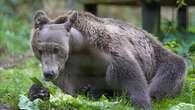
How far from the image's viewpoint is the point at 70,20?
6.63 meters

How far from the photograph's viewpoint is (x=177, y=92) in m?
7.52

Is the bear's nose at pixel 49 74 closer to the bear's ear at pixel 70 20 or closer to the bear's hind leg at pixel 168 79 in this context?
the bear's ear at pixel 70 20

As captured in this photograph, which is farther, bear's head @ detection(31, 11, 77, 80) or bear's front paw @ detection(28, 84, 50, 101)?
bear's front paw @ detection(28, 84, 50, 101)

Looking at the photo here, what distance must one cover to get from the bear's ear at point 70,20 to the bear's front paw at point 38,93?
695mm

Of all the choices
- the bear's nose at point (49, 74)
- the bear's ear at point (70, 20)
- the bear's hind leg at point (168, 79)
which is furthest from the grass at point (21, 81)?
the bear's ear at point (70, 20)

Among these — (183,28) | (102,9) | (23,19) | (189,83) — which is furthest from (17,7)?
(189,83)

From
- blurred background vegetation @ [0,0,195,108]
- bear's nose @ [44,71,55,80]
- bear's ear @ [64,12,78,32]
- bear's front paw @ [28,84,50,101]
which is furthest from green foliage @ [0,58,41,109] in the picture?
bear's ear @ [64,12,78,32]

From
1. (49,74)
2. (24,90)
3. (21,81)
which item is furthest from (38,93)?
(21,81)

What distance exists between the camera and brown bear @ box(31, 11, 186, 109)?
6398 millimetres

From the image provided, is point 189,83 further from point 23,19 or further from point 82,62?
point 23,19

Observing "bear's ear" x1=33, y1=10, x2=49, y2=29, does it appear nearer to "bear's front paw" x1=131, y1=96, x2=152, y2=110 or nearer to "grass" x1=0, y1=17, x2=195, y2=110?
"grass" x1=0, y1=17, x2=195, y2=110

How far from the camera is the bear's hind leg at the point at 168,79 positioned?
24.2ft

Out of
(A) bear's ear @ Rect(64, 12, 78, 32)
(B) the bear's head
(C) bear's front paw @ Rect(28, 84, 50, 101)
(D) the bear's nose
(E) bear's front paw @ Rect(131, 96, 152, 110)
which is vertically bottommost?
(E) bear's front paw @ Rect(131, 96, 152, 110)

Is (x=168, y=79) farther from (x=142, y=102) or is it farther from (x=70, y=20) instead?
(x=70, y=20)
